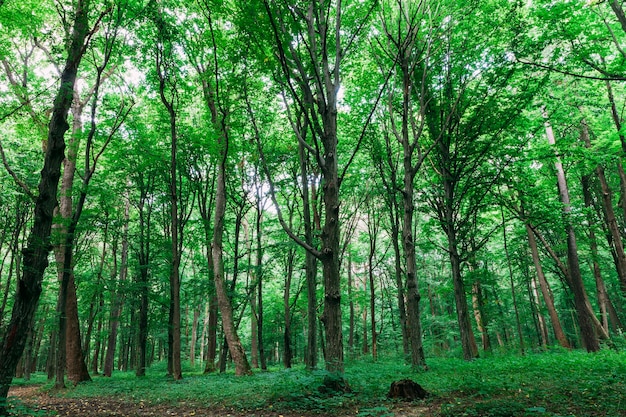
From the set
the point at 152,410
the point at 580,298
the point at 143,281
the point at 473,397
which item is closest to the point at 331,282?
the point at 473,397

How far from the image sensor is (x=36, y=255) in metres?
5.74

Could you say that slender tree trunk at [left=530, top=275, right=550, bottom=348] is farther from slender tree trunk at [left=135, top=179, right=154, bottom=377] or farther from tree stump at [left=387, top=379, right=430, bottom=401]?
slender tree trunk at [left=135, top=179, right=154, bottom=377]

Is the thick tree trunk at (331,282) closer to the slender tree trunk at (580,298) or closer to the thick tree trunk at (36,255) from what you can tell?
the thick tree trunk at (36,255)

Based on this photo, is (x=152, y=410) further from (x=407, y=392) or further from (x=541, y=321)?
(x=541, y=321)

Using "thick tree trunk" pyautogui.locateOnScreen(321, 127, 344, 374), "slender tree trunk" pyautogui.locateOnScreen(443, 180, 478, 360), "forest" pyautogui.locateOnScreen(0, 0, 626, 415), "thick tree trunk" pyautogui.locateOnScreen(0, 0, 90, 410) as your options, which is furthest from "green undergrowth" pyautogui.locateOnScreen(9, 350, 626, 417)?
"slender tree trunk" pyautogui.locateOnScreen(443, 180, 478, 360)

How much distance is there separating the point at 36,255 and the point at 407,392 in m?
6.79

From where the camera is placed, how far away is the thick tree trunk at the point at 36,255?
5.41 m

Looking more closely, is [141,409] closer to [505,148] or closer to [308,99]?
[308,99]

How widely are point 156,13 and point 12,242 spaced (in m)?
16.4

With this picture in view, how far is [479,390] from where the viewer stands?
18.7 ft

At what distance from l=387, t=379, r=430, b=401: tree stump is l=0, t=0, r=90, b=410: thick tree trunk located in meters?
5.85

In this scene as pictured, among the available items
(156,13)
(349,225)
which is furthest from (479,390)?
(349,225)

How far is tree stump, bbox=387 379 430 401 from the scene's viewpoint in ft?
18.5

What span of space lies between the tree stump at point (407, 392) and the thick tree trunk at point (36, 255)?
5.85 meters
